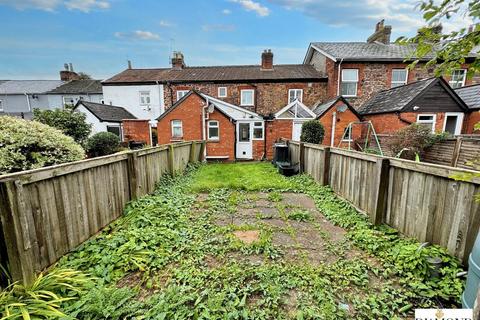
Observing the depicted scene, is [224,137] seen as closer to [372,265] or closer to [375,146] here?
[375,146]

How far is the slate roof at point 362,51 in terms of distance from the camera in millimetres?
15742

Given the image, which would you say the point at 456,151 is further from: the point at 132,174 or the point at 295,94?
the point at 295,94

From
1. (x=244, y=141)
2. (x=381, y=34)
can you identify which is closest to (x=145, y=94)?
(x=244, y=141)

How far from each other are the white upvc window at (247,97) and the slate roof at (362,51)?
6.69 meters

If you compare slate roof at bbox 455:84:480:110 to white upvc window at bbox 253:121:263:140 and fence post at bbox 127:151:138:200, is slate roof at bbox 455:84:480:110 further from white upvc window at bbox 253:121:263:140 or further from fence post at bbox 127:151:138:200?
fence post at bbox 127:151:138:200

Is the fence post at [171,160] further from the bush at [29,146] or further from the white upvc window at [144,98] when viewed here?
the white upvc window at [144,98]

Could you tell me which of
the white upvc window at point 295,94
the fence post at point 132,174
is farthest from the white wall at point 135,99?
the fence post at point 132,174

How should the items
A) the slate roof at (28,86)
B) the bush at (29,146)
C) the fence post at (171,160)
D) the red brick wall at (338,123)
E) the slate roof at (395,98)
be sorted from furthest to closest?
the slate roof at (28,86), the red brick wall at (338,123), the slate roof at (395,98), the fence post at (171,160), the bush at (29,146)

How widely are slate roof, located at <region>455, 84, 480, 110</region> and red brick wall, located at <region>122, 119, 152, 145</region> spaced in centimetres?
1999

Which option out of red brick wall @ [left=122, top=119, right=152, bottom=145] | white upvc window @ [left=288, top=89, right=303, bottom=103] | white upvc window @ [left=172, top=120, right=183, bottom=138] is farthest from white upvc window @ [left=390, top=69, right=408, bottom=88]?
red brick wall @ [left=122, top=119, right=152, bottom=145]

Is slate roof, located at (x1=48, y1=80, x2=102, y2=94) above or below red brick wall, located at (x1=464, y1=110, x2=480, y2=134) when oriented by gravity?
above

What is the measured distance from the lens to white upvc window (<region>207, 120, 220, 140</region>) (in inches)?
528

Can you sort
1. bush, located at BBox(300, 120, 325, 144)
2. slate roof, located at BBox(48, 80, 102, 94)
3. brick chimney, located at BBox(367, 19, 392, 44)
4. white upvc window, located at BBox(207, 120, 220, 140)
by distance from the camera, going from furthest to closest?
slate roof, located at BBox(48, 80, 102, 94) → brick chimney, located at BBox(367, 19, 392, 44) → white upvc window, located at BBox(207, 120, 220, 140) → bush, located at BBox(300, 120, 325, 144)

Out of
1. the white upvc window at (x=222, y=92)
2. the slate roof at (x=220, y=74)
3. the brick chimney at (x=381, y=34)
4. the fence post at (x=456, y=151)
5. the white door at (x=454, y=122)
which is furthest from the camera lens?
the brick chimney at (x=381, y=34)
